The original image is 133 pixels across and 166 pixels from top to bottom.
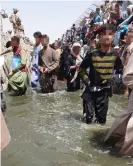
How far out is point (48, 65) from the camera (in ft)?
35.9

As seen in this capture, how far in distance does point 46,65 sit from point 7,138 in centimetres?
782

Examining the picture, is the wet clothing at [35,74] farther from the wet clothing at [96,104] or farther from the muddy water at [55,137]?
the wet clothing at [96,104]

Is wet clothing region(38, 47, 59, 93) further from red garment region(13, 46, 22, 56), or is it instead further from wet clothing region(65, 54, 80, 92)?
red garment region(13, 46, 22, 56)

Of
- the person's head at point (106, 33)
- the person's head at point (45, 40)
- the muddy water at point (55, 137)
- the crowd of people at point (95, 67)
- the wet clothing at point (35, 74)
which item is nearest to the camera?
the muddy water at point (55, 137)

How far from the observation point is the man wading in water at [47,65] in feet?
35.8

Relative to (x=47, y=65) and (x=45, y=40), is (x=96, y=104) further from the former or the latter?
(x=45, y=40)

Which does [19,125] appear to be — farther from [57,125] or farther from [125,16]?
[125,16]

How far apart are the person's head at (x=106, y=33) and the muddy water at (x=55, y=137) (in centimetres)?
139

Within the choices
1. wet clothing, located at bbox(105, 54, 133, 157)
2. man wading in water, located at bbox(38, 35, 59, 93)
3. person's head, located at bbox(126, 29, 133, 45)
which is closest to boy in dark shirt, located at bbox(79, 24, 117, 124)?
wet clothing, located at bbox(105, 54, 133, 157)

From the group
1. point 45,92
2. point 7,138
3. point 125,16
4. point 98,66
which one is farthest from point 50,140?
point 125,16

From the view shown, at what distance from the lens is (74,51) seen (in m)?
11.5

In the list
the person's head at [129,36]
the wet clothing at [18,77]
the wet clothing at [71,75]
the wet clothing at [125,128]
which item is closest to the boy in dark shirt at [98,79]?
the wet clothing at [125,128]

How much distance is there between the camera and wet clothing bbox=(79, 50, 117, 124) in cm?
604

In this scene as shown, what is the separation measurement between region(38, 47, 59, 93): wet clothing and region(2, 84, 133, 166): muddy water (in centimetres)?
181
